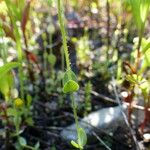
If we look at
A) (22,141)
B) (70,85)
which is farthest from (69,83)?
(22,141)

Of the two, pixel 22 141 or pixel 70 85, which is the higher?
pixel 70 85

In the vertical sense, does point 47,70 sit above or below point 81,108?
above

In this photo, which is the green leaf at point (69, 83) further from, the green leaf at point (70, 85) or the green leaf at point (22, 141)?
the green leaf at point (22, 141)

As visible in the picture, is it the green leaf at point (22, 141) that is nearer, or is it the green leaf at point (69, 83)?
the green leaf at point (69, 83)

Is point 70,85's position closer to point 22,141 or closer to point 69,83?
point 69,83

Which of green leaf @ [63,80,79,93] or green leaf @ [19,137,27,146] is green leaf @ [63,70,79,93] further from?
green leaf @ [19,137,27,146]

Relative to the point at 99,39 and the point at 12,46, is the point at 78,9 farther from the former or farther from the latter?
the point at 12,46

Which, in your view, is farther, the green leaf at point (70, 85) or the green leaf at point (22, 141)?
the green leaf at point (22, 141)

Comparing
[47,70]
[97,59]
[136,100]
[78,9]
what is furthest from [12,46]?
[136,100]

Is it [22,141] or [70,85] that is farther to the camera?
[22,141]

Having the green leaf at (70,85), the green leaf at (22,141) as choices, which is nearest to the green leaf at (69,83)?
the green leaf at (70,85)

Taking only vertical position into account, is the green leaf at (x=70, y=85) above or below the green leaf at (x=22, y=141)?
above
